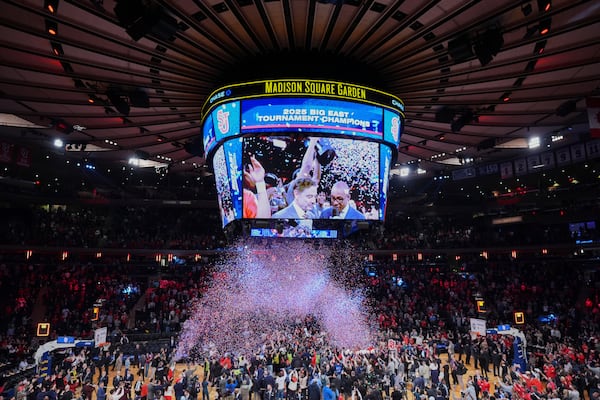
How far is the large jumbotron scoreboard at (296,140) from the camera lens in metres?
11.9

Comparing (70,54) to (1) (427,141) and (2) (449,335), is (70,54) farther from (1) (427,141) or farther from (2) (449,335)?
(2) (449,335)

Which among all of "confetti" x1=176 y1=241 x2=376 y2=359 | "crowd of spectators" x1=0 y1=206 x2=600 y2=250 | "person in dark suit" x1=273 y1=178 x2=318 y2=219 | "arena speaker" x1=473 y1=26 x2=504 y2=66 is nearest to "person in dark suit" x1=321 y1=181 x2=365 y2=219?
"person in dark suit" x1=273 y1=178 x2=318 y2=219

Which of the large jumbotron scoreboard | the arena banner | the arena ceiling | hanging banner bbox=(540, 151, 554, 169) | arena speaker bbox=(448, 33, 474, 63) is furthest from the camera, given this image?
hanging banner bbox=(540, 151, 554, 169)

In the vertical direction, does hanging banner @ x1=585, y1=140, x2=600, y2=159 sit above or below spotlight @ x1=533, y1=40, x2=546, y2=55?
above

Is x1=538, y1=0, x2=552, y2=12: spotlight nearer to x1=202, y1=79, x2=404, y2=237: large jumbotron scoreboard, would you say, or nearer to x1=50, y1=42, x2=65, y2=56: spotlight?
x1=202, y1=79, x2=404, y2=237: large jumbotron scoreboard

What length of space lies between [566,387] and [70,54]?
693 inches

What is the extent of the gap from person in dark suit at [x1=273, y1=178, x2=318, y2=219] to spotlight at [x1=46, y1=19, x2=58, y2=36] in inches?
264

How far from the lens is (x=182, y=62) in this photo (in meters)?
11.6

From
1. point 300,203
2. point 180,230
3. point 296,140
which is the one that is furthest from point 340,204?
point 180,230

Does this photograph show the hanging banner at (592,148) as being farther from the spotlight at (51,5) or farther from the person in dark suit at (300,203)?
the spotlight at (51,5)

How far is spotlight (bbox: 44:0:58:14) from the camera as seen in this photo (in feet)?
28.5

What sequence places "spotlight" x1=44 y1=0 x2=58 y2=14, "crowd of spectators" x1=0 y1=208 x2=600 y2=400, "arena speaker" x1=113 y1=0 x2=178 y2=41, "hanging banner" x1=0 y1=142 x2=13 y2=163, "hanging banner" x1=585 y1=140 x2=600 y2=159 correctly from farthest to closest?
1. "hanging banner" x1=585 y1=140 x2=600 y2=159
2. "hanging banner" x1=0 y1=142 x2=13 y2=163
3. "crowd of spectators" x1=0 y1=208 x2=600 y2=400
4. "spotlight" x1=44 y1=0 x2=58 y2=14
5. "arena speaker" x1=113 y1=0 x2=178 y2=41

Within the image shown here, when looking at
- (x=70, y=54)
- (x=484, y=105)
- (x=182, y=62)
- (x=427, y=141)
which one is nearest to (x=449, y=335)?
(x=427, y=141)

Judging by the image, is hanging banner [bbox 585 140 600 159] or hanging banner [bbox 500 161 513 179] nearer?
hanging banner [bbox 585 140 600 159]
